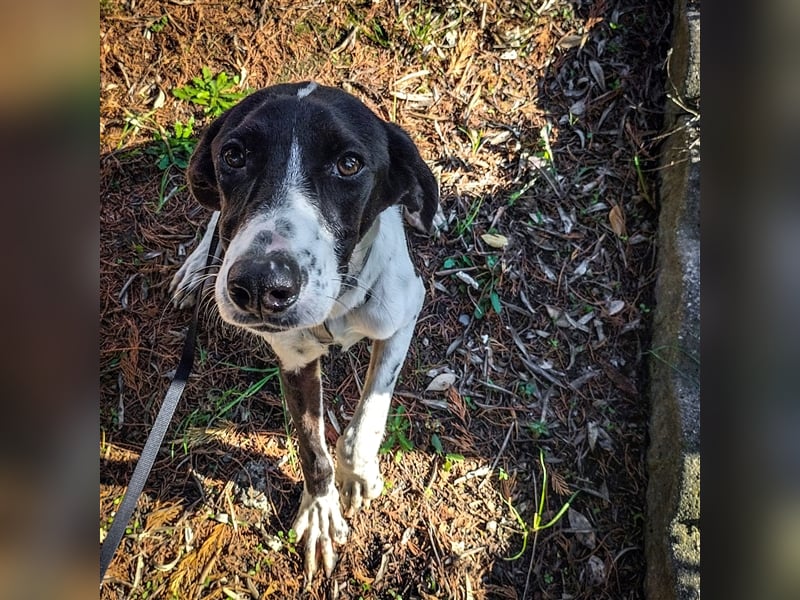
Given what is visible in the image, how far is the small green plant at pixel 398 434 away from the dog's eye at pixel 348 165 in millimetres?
1172

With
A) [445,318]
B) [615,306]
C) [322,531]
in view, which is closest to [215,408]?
[322,531]

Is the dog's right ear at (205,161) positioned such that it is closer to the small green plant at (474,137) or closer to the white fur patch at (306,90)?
the white fur patch at (306,90)

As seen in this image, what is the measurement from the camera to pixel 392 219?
7.11 ft

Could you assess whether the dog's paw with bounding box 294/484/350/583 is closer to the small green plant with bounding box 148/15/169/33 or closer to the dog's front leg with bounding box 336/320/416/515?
the dog's front leg with bounding box 336/320/416/515

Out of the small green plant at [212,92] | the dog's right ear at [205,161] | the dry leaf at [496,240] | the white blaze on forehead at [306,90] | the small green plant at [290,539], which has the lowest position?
the small green plant at [290,539]

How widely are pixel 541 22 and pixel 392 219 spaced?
1460 mm

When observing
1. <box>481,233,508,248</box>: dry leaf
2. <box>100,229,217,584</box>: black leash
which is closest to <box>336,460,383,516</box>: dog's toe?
<box>100,229,217,584</box>: black leash

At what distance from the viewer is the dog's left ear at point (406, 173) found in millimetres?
1924

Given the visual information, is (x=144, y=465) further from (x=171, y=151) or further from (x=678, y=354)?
(x=678, y=354)

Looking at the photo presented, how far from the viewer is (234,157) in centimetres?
168

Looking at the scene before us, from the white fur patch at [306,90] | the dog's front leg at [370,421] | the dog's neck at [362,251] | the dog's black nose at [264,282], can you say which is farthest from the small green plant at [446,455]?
the white fur patch at [306,90]

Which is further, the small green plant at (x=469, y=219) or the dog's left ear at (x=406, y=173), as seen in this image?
the small green plant at (x=469, y=219)

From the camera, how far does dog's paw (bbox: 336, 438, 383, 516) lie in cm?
218
